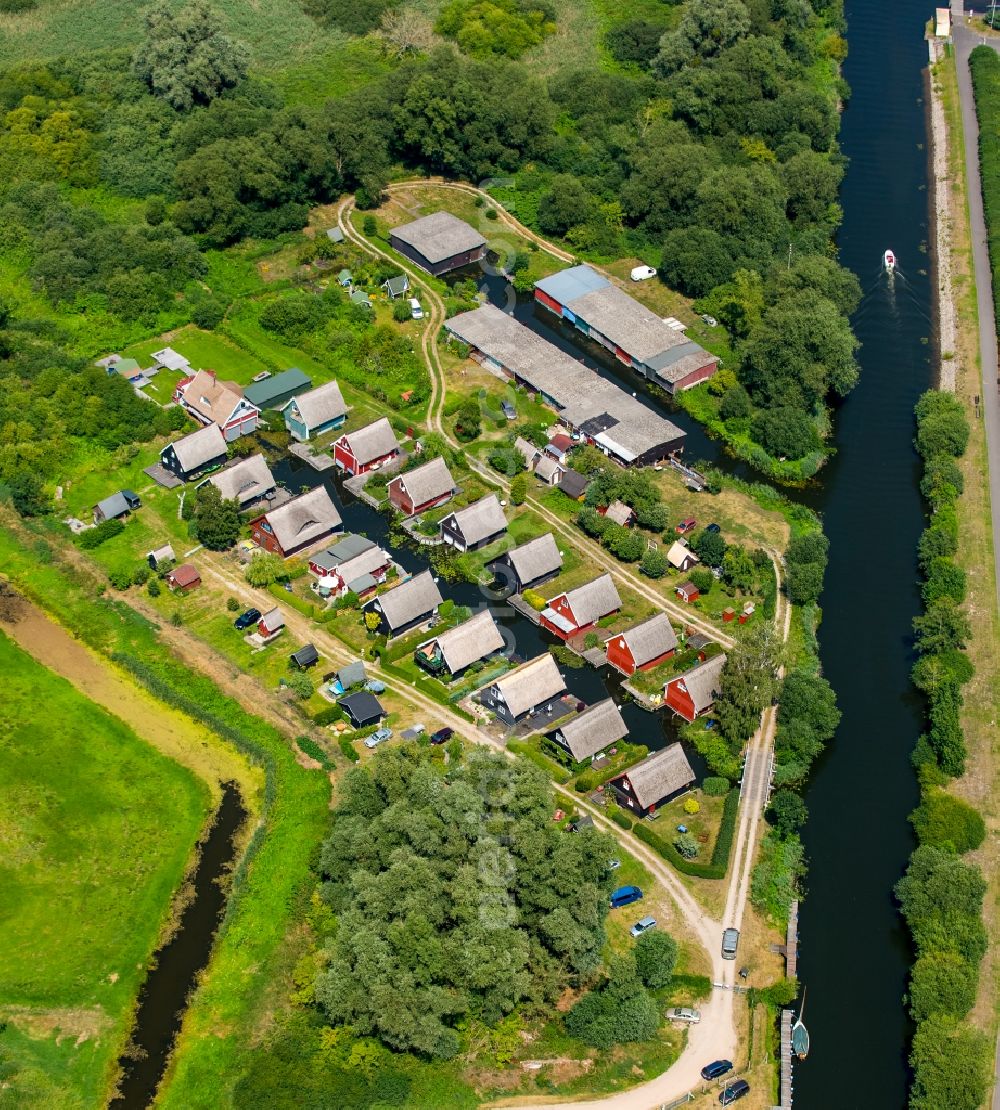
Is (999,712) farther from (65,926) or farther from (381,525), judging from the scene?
(65,926)

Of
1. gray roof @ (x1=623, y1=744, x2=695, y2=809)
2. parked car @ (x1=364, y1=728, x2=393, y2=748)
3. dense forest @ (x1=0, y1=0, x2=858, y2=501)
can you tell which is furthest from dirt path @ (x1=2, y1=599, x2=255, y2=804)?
gray roof @ (x1=623, y1=744, x2=695, y2=809)

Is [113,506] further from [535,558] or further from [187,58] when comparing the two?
[187,58]

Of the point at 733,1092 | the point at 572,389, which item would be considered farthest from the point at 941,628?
the point at 733,1092

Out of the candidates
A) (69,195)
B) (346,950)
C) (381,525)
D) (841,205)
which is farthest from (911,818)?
(69,195)

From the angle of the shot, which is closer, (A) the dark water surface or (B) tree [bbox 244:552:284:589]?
(A) the dark water surface

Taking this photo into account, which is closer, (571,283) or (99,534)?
(99,534)

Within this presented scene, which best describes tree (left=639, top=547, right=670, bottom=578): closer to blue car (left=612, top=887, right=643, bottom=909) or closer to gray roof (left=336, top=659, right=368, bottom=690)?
gray roof (left=336, top=659, right=368, bottom=690)

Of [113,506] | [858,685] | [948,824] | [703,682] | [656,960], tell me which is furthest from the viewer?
[113,506]
